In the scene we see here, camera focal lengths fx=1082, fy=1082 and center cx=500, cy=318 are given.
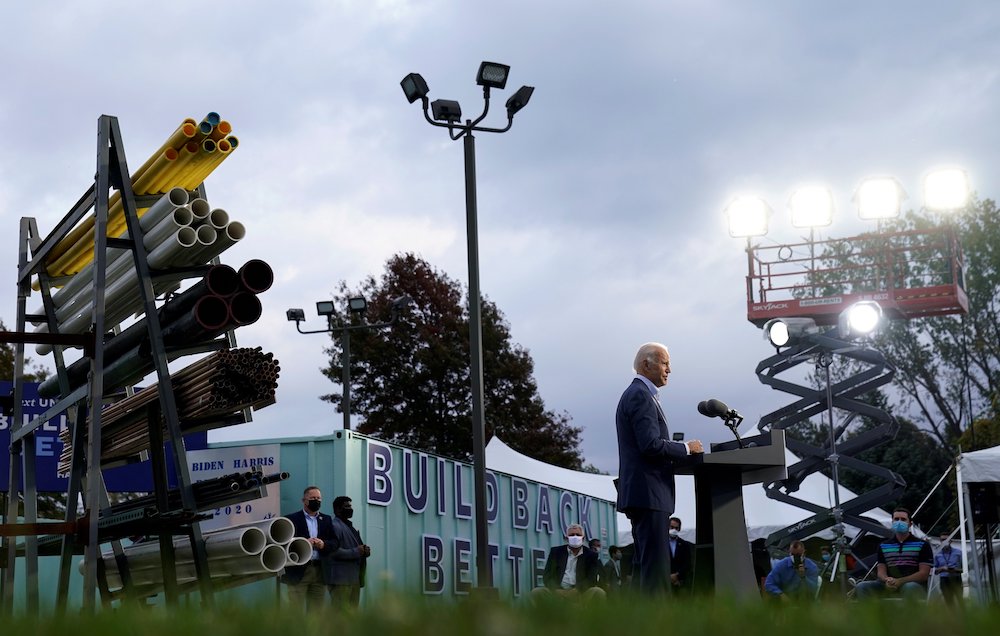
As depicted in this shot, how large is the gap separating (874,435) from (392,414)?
29.4 m

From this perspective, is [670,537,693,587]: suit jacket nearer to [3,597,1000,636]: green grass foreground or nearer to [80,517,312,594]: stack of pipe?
[80,517,312,594]: stack of pipe

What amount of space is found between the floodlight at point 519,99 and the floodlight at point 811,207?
36.8 ft

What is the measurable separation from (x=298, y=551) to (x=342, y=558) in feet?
17.2

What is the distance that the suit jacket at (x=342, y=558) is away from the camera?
38.0 feet

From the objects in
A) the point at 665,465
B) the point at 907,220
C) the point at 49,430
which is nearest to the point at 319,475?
the point at 49,430

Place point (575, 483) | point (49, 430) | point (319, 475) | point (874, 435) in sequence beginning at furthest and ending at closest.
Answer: point (575, 483) → point (49, 430) → point (874, 435) → point (319, 475)

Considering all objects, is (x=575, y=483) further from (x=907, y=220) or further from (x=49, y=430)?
(x=907, y=220)

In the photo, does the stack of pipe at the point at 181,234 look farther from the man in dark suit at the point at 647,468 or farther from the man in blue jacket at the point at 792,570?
the man in blue jacket at the point at 792,570

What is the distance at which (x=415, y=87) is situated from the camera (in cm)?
1484

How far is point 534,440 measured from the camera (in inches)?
1811

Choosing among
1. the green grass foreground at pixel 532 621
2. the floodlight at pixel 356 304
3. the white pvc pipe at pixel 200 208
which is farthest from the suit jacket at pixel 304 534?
the floodlight at pixel 356 304

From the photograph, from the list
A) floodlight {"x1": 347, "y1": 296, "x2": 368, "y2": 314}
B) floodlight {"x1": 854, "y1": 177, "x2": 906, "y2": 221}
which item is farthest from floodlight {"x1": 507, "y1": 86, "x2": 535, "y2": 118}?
floodlight {"x1": 854, "y1": 177, "x2": 906, "y2": 221}

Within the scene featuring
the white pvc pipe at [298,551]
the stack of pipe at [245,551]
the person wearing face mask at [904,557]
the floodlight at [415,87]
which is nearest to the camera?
the stack of pipe at [245,551]

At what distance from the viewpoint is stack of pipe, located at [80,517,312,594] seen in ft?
20.5
